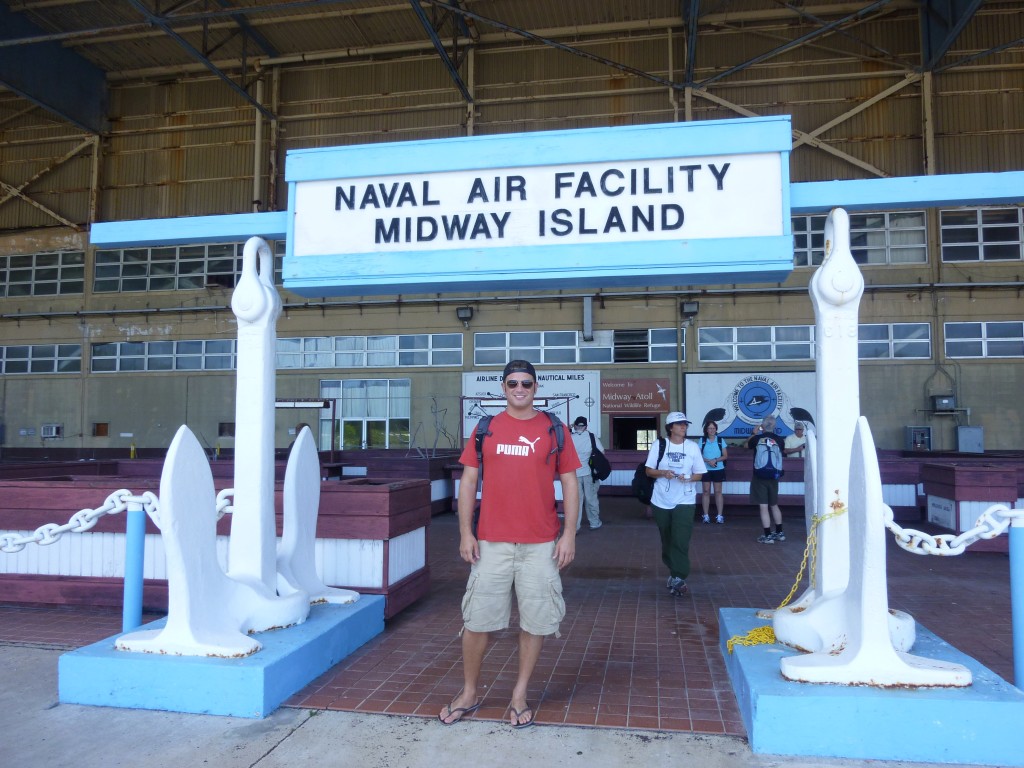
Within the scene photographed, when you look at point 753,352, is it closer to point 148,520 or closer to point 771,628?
point 771,628

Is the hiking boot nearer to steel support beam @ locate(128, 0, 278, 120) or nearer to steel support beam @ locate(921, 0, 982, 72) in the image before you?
steel support beam @ locate(921, 0, 982, 72)

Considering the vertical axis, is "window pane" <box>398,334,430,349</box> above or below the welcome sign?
above

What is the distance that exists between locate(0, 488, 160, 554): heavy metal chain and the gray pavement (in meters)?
0.95

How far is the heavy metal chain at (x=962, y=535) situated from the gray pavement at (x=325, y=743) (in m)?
0.99

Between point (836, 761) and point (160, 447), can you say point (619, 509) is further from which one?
point (160, 447)

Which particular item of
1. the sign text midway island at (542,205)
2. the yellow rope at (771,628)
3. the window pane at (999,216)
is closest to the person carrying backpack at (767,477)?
the yellow rope at (771,628)

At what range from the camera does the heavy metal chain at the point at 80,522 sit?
443cm

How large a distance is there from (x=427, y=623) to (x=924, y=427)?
17.6 meters

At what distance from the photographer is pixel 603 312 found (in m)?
21.2

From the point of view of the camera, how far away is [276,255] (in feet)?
74.2

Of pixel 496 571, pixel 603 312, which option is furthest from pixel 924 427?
pixel 496 571

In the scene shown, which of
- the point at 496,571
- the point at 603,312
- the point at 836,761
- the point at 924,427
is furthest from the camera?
the point at 603,312

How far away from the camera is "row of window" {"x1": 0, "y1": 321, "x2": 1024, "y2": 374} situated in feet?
65.1

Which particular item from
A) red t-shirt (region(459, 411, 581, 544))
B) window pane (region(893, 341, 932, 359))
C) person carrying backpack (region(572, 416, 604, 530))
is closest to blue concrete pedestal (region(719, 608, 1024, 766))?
red t-shirt (region(459, 411, 581, 544))
